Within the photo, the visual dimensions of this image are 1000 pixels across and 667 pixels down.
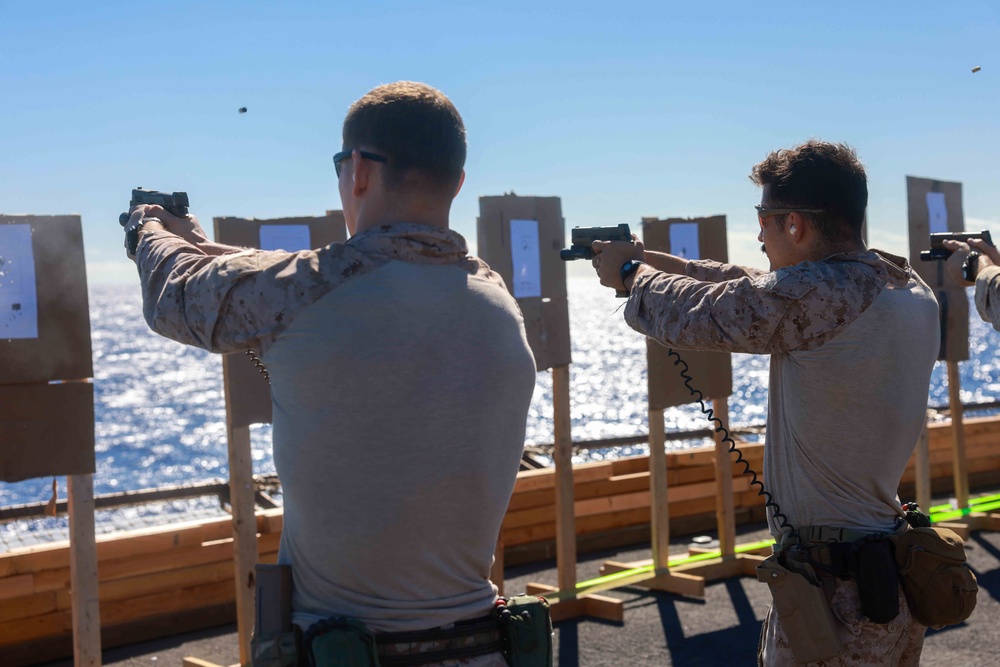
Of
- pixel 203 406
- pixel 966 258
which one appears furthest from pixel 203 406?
pixel 966 258

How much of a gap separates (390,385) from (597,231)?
116 cm

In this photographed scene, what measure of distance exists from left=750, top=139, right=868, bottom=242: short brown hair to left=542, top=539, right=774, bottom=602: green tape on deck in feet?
10.3

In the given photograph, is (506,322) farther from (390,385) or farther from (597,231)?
(597,231)

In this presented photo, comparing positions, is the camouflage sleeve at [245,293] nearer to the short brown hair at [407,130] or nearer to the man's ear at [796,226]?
the short brown hair at [407,130]

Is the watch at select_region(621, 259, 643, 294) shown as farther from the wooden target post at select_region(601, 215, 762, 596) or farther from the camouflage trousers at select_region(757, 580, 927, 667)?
the wooden target post at select_region(601, 215, 762, 596)

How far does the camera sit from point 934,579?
221 centimetres

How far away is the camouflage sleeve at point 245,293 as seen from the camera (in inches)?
61.7

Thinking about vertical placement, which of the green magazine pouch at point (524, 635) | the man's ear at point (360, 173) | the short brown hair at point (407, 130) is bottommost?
the green magazine pouch at point (524, 635)

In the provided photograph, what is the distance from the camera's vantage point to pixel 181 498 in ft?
18.3

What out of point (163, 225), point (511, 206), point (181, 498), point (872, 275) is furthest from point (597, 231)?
point (181, 498)

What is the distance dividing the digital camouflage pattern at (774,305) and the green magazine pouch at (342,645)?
3.27 ft

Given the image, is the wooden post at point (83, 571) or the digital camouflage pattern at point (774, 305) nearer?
the digital camouflage pattern at point (774, 305)

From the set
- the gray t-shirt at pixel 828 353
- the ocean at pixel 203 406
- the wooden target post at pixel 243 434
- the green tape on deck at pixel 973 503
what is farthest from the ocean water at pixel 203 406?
the gray t-shirt at pixel 828 353

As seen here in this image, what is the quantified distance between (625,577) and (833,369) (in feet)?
11.1
